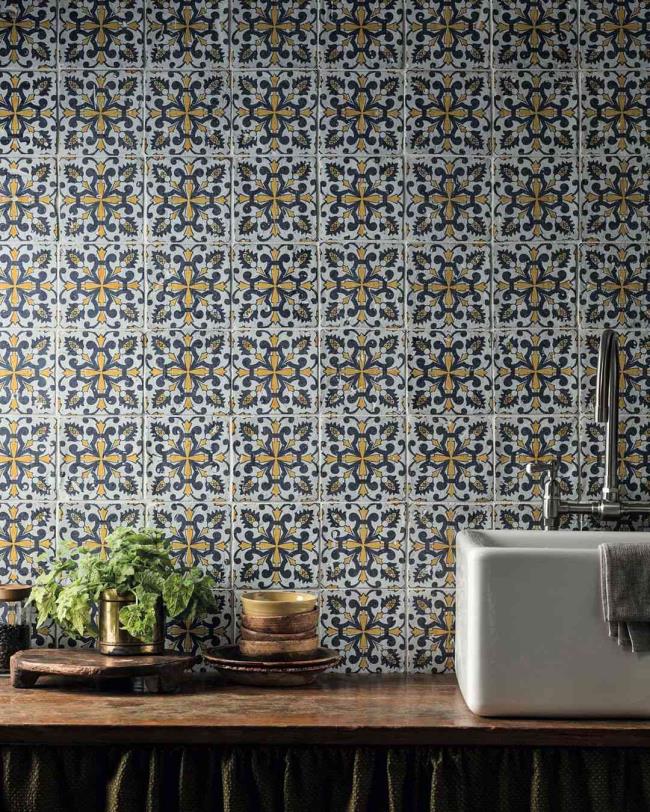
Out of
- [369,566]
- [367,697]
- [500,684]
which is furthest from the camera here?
[369,566]

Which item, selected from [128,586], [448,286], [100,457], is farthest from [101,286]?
[448,286]

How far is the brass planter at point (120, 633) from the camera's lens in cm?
189

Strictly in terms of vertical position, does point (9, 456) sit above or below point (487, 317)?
below

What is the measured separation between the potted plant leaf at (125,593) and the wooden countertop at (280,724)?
157 millimetres

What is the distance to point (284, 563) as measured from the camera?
207cm

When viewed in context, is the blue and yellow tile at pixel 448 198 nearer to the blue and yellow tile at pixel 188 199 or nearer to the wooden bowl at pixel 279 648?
the blue and yellow tile at pixel 188 199

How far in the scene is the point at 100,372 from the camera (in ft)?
6.91

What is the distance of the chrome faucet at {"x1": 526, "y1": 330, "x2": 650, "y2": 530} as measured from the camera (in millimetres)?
1995

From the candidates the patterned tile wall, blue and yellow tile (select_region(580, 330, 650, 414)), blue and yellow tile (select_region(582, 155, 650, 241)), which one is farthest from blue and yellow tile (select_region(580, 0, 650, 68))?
blue and yellow tile (select_region(580, 330, 650, 414))

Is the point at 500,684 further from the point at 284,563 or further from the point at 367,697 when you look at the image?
the point at 284,563

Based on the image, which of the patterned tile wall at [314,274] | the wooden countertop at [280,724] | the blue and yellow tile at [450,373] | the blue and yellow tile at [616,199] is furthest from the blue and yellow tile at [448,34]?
the wooden countertop at [280,724]

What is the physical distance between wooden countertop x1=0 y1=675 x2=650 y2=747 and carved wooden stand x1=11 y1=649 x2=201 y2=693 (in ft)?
0.15

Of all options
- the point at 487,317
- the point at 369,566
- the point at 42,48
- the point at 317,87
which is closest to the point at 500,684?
the point at 369,566

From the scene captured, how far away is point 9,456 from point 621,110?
5.22 feet
